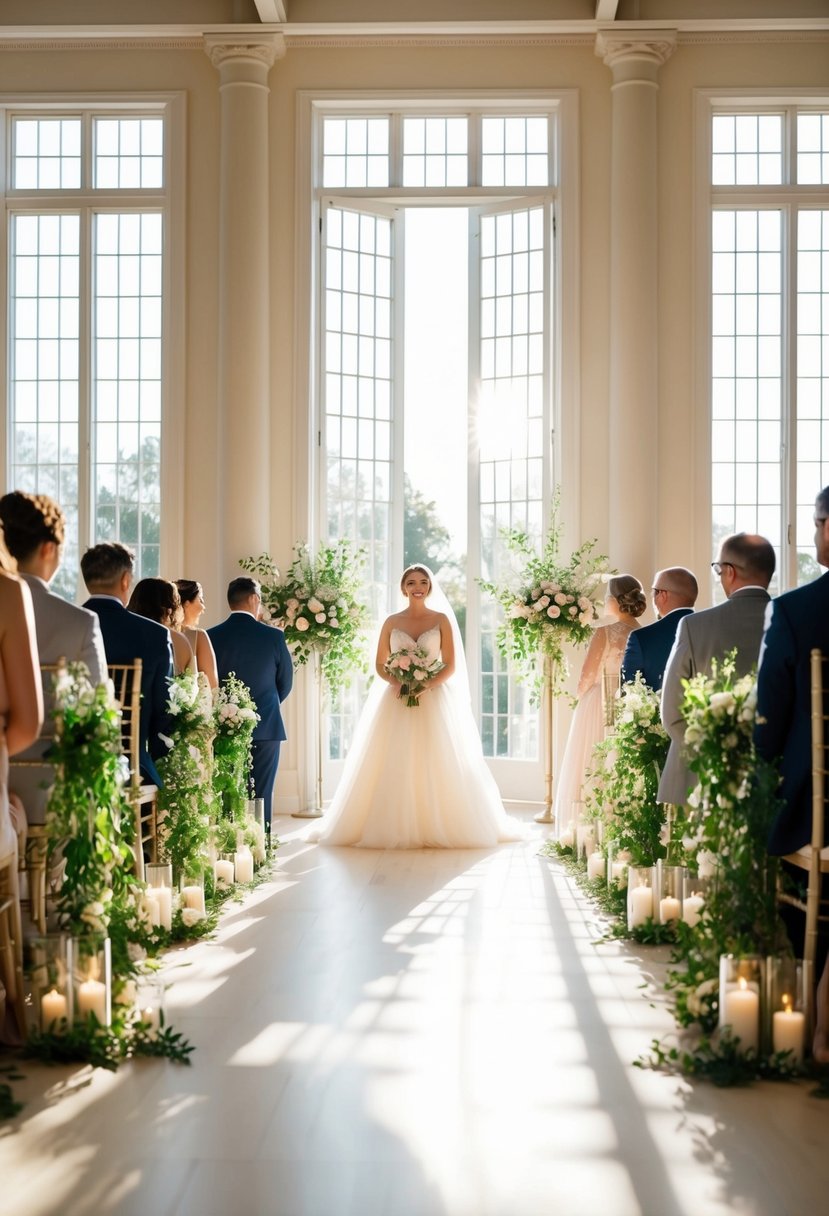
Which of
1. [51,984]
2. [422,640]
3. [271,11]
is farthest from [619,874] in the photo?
[271,11]

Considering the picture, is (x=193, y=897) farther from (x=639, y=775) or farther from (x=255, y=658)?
(x=255, y=658)

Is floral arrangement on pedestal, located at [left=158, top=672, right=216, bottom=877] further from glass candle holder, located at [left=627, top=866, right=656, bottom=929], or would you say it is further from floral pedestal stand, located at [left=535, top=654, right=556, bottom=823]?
floral pedestal stand, located at [left=535, top=654, right=556, bottom=823]

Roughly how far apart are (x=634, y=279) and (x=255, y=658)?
14.2 feet

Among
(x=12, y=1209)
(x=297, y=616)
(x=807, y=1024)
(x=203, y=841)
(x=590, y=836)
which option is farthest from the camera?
(x=297, y=616)

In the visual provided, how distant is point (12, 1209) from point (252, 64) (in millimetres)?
8855

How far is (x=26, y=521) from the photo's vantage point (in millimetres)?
4137

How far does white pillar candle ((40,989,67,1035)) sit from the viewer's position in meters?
3.80

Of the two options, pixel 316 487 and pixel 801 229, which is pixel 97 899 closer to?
pixel 316 487

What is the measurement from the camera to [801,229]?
10.1 meters

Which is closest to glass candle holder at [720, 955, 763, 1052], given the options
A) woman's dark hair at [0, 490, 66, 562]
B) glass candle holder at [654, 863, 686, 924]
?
glass candle holder at [654, 863, 686, 924]

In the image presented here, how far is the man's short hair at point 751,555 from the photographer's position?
188 inches

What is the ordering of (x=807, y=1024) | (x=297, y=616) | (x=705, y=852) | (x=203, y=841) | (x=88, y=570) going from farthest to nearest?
(x=297, y=616) → (x=203, y=841) → (x=88, y=570) → (x=705, y=852) → (x=807, y=1024)

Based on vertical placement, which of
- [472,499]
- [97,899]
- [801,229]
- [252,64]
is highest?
[252,64]

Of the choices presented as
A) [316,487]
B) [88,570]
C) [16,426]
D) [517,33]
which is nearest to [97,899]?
[88,570]
